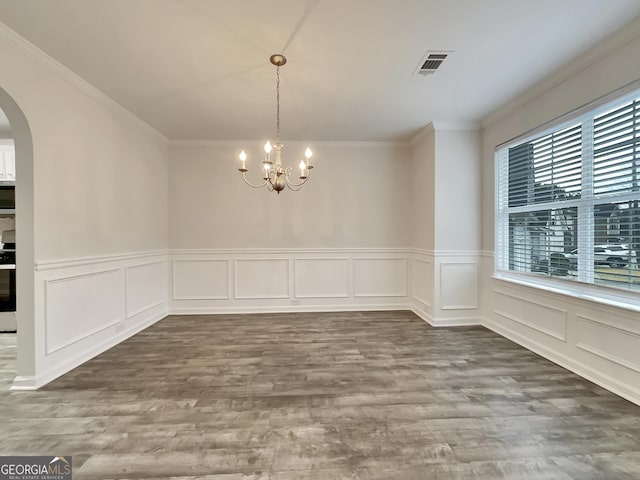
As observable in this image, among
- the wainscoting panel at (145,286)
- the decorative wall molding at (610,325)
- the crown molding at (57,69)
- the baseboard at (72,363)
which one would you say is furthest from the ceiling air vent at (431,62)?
the baseboard at (72,363)

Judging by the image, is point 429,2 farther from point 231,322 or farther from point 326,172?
point 231,322

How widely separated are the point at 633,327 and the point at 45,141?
194 inches

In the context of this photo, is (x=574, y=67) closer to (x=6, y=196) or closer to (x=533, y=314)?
(x=533, y=314)

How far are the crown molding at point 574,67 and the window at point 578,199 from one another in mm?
380

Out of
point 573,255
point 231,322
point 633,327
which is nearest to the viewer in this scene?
point 633,327

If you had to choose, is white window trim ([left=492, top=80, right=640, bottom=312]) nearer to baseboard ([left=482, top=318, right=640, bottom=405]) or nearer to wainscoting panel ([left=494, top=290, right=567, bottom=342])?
wainscoting panel ([left=494, top=290, right=567, bottom=342])

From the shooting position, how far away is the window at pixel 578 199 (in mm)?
2309

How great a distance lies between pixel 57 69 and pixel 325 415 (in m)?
Result: 3.63

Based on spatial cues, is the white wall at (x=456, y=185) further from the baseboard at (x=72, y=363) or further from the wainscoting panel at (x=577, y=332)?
the baseboard at (x=72, y=363)

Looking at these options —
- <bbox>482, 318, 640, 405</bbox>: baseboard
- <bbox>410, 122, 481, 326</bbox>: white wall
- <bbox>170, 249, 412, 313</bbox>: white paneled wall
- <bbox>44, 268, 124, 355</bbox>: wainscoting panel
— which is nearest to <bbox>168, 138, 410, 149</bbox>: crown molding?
<bbox>410, 122, 481, 326</bbox>: white wall

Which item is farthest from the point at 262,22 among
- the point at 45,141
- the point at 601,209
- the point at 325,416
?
the point at 601,209

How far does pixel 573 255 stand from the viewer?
2.79 metres

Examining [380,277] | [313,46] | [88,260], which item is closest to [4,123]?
[88,260]

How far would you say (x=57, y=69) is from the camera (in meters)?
2.58
